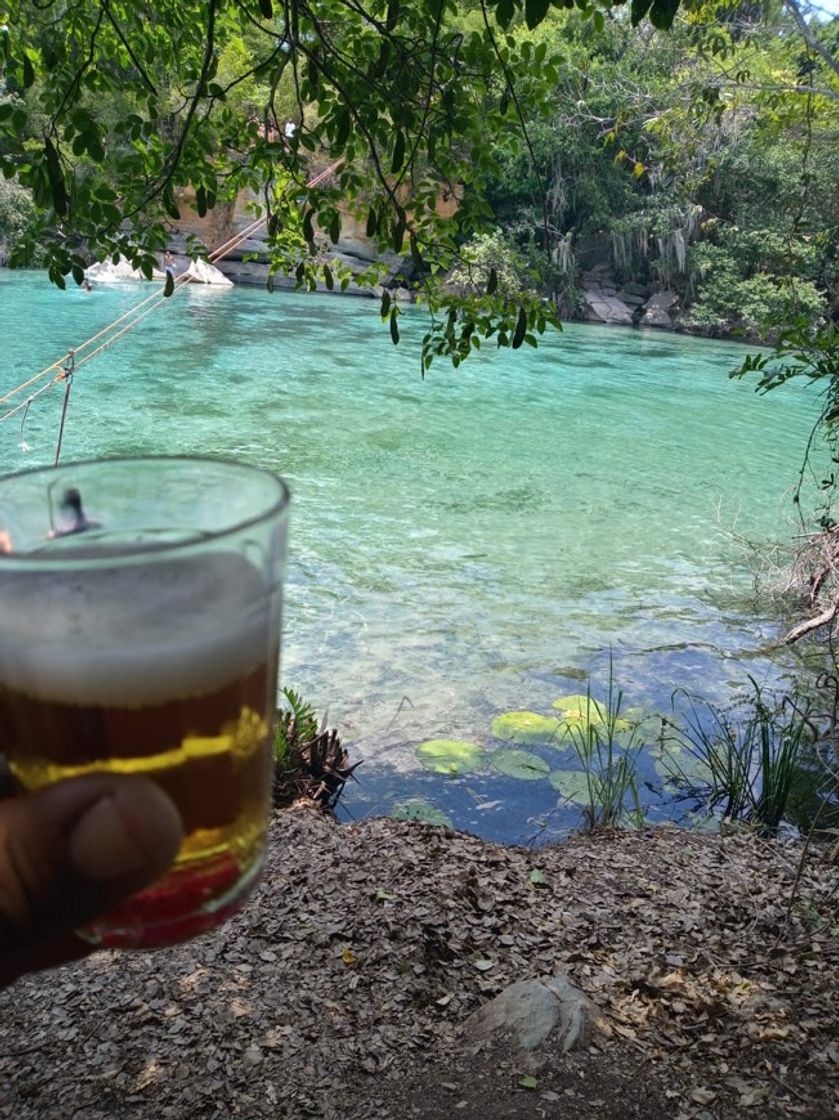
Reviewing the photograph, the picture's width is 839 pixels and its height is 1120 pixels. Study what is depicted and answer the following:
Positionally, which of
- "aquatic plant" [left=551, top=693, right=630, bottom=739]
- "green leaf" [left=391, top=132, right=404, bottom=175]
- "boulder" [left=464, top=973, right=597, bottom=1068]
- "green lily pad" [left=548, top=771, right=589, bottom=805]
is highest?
"green leaf" [left=391, top=132, right=404, bottom=175]

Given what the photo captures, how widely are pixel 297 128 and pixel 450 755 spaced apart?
355 cm

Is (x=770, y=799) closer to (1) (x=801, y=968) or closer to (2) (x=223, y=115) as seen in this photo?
(1) (x=801, y=968)

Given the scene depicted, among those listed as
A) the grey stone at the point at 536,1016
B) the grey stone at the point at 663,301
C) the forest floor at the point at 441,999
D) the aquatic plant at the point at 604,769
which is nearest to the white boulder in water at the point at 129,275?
the grey stone at the point at 663,301

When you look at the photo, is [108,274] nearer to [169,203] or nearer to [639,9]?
[169,203]

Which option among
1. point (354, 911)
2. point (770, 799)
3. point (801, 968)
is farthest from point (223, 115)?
point (770, 799)

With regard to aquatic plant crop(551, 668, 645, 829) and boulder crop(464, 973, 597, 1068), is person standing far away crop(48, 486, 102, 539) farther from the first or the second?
aquatic plant crop(551, 668, 645, 829)

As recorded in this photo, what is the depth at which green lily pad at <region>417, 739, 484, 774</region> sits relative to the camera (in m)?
5.27

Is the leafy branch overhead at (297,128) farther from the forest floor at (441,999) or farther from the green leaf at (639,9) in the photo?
the forest floor at (441,999)

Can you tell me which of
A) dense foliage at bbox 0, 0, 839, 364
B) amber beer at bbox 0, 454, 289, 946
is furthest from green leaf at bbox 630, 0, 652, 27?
amber beer at bbox 0, 454, 289, 946

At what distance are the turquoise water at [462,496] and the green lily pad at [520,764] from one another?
0.37ft

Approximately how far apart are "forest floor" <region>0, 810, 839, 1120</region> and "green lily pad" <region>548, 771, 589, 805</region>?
1417 millimetres

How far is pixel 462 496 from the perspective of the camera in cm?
1152

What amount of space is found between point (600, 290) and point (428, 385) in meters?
17.2

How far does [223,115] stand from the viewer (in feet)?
11.3
